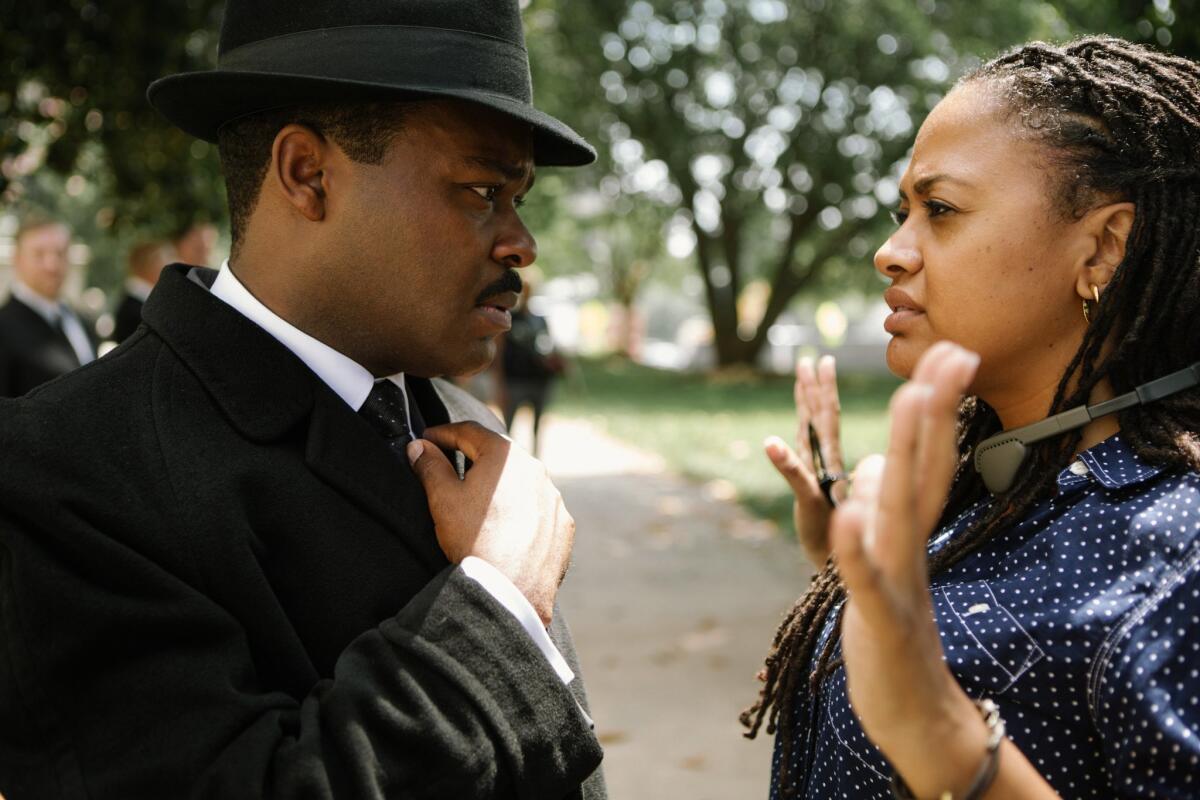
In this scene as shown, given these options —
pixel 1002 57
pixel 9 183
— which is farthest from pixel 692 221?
pixel 1002 57

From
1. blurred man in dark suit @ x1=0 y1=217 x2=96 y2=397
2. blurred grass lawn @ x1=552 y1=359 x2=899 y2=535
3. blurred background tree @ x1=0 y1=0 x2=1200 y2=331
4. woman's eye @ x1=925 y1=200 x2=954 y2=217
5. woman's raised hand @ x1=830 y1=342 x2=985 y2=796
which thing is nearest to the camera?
woman's raised hand @ x1=830 y1=342 x2=985 y2=796

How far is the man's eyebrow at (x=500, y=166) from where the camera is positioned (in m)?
1.83

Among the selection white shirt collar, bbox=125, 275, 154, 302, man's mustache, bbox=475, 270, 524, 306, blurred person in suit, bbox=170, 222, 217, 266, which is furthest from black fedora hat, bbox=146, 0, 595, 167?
blurred person in suit, bbox=170, 222, 217, 266

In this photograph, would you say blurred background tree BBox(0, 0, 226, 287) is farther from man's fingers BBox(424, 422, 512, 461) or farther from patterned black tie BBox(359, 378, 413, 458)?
man's fingers BBox(424, 422, 512, 461)

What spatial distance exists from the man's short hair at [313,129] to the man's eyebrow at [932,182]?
35.7 inches

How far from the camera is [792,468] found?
247 cm

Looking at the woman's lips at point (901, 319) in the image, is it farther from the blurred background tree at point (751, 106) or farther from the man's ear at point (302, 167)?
the blurred background tree at point (751, 106)

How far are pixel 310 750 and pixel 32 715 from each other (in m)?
0.39

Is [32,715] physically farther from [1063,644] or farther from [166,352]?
[1063,644]

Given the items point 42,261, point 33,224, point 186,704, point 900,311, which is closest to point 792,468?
point 900,311

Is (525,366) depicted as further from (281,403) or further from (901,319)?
(281,403)

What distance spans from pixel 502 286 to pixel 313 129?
0.42 m

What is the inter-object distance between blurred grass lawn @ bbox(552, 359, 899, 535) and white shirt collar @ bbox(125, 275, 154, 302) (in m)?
5.39

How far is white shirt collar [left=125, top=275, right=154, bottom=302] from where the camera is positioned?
7.26 metres
